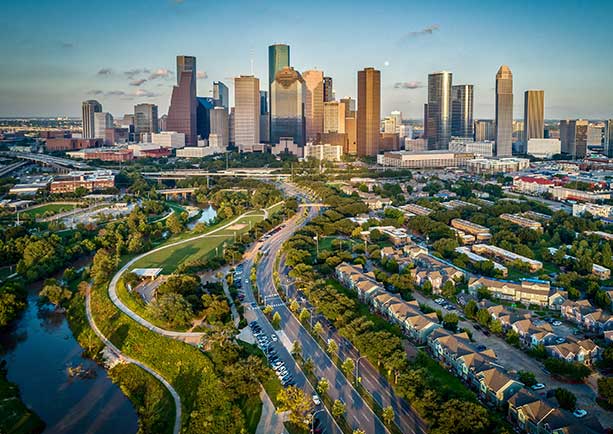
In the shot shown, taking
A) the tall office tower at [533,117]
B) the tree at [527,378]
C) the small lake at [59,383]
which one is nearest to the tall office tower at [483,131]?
the tall office tower at [533,117]

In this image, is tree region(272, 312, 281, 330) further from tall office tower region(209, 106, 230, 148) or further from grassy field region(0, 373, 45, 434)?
tall office tower region(209, 106, 230, 148)

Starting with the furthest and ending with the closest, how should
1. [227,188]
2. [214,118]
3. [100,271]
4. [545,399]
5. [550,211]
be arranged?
1. [214,118]
2. [227,188]
3. [550,211]
4. [100,271]
5. [545,399]

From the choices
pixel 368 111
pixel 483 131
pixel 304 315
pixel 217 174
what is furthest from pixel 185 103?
pixel 304 315

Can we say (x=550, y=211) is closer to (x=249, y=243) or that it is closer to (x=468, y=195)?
(x=468, y=195)

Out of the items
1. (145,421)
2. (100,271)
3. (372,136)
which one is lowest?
(145,421)

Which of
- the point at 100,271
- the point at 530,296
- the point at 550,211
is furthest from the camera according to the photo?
the point at 550,211

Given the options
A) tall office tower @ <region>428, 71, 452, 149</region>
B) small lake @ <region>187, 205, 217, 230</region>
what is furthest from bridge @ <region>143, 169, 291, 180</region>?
tall office tower @ <region>428, 71, 452, 149</region>

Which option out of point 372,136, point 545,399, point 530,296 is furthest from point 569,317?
point 372,136
